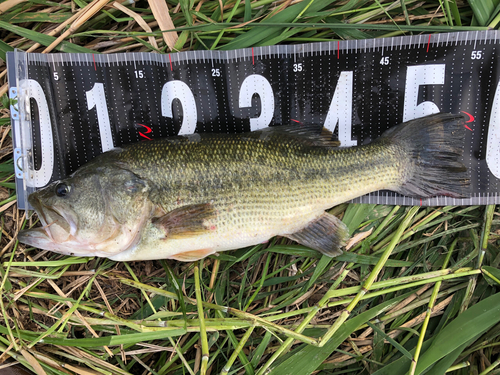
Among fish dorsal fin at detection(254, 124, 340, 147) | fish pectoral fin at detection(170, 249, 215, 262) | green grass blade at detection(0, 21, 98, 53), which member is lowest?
fish pectoral fin at detection(170, 249, 215, 262)

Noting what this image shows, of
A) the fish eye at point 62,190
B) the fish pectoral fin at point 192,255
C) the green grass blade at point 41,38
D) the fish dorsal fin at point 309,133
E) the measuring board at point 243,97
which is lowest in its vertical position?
the fish pectoral fin at point 192,255

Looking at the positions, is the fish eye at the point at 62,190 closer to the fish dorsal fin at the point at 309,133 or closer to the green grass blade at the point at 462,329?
the fish dorsal fin at the point at 309,133

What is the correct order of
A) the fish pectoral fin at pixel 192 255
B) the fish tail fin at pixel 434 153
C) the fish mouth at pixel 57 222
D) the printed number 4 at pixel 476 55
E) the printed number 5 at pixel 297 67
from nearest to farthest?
the fish mouth at pixel 57 222 → the fish pectoral fin at pixel 192 255 → the fish tail fin at pixel 434 153 → the printed number 4 at pixel 476 55 → the printed number 5 at pixel 297 67

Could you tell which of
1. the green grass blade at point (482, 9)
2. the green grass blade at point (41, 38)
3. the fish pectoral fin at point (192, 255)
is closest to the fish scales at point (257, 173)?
the fish pectoral fin at point (192, 255)

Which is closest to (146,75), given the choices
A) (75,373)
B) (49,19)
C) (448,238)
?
(49,19)

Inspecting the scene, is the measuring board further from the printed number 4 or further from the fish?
the fish

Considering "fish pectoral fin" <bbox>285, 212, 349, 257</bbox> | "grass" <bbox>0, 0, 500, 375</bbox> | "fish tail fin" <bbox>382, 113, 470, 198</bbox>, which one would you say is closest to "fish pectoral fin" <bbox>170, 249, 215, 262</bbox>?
"grass" <bbox>0, 0, 500, 375</bbox>

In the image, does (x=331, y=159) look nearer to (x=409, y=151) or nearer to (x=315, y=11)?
(x=409, y=151)
